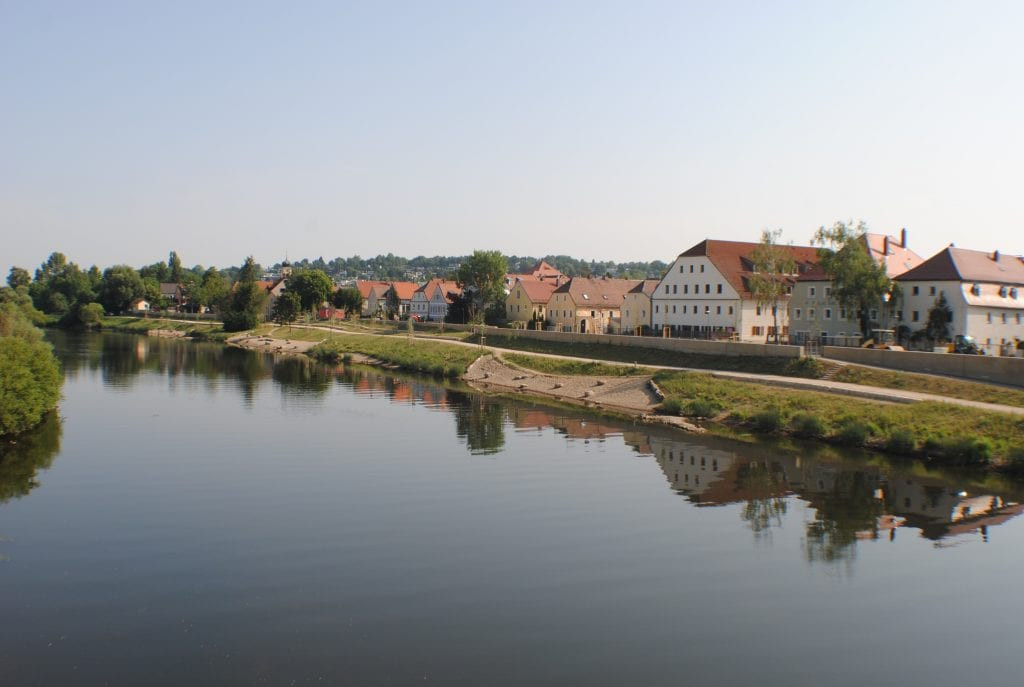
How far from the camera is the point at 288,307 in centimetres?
11431

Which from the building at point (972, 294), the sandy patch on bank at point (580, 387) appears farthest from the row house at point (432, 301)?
the building at point (972, 294)

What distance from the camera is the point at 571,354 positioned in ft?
218

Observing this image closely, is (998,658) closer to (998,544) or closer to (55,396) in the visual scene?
(998,544)

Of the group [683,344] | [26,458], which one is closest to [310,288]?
[683,344]

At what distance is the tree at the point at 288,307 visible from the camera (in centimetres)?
11380

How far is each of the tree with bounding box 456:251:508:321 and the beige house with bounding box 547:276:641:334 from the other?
8.43 m

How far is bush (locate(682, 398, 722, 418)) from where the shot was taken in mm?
44500

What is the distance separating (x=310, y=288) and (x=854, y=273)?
79.7m

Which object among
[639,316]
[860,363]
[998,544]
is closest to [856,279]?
[860,363]

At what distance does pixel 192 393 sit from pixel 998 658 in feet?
158

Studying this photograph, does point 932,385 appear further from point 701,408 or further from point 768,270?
point 768,270

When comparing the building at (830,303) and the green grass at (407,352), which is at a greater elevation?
the building at (830,303)

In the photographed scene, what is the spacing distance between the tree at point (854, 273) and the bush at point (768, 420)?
18.6 meters

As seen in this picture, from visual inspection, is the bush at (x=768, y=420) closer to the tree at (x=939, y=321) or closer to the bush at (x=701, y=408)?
the bush at (x=701, y=408)
